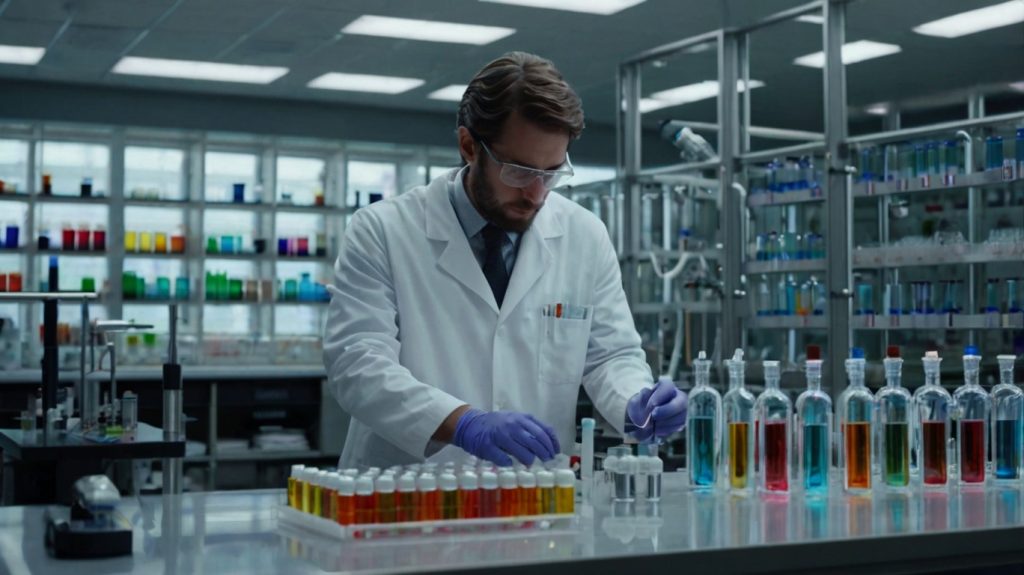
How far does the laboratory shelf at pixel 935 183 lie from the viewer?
4848mm

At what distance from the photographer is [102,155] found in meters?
9.35

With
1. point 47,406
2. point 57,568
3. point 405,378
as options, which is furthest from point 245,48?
point 57,568

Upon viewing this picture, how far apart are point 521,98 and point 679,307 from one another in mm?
4315

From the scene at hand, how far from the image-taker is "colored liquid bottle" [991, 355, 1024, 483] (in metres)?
2.22

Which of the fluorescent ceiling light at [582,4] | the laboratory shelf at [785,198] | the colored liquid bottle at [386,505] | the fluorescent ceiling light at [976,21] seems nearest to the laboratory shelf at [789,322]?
the laboratory shelf at [785,198]

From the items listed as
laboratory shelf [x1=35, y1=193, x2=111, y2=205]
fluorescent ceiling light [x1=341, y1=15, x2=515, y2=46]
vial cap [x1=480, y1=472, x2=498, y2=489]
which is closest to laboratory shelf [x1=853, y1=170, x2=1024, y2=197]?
fluorescent ceiling light [x1=341, y1=15, x2=515, y2=46]

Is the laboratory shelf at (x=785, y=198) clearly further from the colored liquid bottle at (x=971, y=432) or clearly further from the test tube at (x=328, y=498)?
the test tube at (x=328, y=498)

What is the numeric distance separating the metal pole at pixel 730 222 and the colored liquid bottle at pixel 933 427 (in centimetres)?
382

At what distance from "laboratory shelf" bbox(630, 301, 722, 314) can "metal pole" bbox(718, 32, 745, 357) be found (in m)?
0.07

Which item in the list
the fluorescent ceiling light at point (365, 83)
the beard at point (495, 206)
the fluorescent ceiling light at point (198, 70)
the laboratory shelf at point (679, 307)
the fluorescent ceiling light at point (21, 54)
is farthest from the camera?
the fluorescent ceiling light at point (365, 83)

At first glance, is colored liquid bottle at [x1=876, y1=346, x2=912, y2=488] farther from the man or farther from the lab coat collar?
the lab coat collar

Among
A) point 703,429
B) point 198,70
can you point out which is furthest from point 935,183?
point 198,70

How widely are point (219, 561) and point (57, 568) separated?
19 cm

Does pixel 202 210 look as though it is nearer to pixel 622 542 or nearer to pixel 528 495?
pixel 528 495
